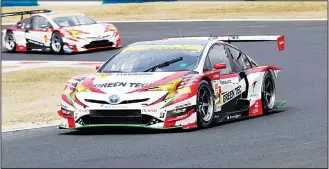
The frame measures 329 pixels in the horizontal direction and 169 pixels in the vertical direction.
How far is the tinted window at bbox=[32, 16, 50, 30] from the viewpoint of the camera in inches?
1161

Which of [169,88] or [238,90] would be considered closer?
[169,88]

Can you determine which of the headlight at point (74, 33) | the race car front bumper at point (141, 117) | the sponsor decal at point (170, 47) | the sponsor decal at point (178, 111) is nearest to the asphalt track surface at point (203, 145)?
the race car front bumper at point (141, 117)

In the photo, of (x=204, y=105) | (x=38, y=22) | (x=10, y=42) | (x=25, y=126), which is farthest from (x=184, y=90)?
(x=10, y=42)

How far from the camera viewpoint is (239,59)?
13969mm

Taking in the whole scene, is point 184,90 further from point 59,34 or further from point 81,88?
point 59,34

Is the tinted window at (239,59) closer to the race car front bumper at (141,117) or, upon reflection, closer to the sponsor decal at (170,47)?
the sponsor decal at (170,47)

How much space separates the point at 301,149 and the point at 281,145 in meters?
0.39

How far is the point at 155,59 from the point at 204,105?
0.98 metres

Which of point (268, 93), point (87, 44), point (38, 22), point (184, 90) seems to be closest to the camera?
point (184, 90)

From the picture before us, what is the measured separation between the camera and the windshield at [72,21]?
2900cm

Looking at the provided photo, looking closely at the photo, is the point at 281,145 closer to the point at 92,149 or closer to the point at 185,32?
the point at 92,149

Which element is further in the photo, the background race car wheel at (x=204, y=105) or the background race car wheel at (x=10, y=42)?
the background race car wheel at (x=10, y=42)

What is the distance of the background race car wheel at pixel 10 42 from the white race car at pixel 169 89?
17.1 meters

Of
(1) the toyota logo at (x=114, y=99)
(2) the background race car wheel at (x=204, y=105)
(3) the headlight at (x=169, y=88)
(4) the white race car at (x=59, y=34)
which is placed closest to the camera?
(1) the toyota logo at (x=114, y=99)
